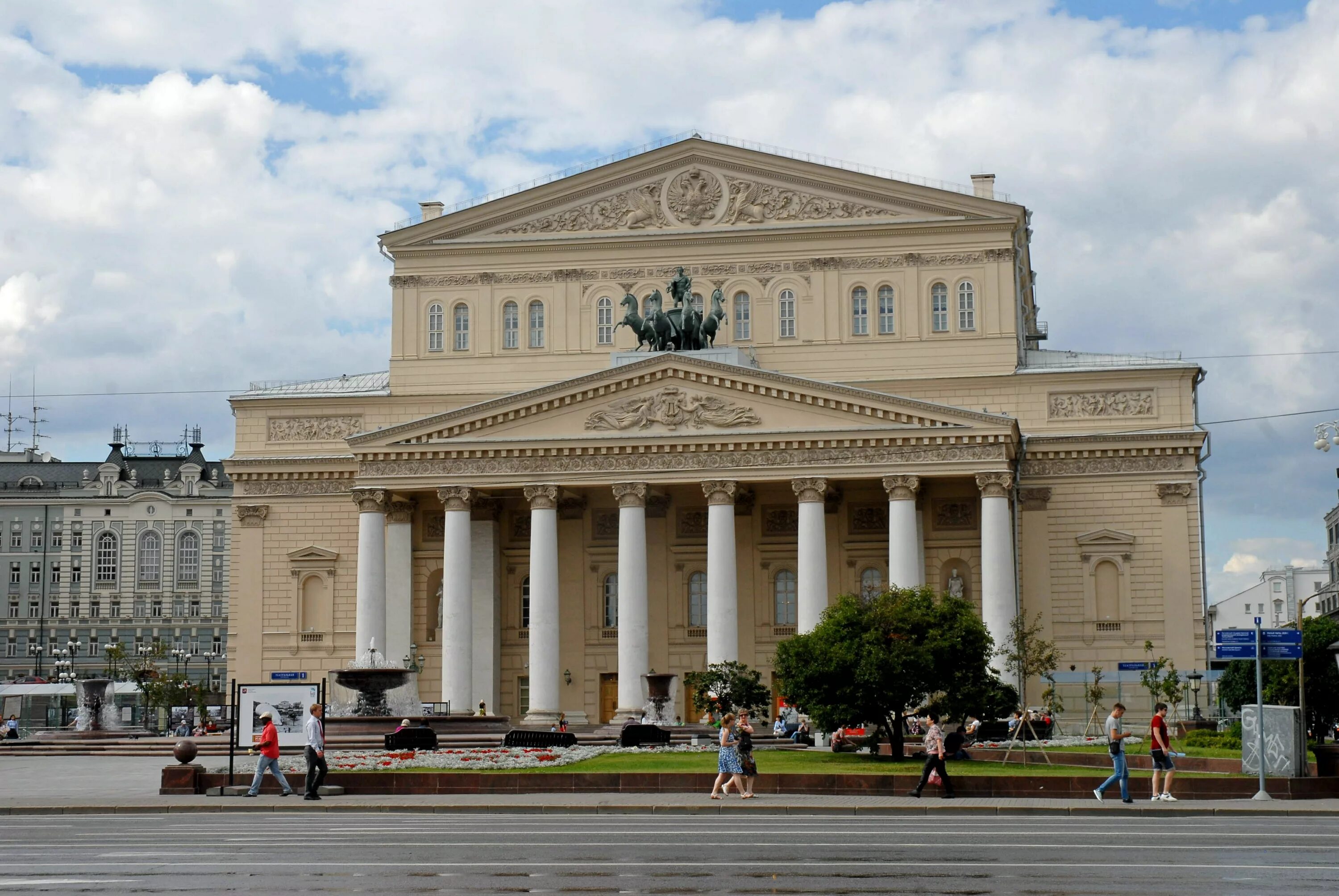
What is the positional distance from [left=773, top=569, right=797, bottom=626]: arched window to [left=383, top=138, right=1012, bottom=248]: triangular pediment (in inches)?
537

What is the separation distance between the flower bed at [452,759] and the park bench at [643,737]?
121 centimetres

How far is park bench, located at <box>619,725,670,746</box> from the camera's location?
4872 centimetres

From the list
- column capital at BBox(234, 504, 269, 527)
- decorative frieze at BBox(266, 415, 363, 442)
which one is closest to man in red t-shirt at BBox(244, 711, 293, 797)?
column capital at BBox(234, 504, 269, 527)

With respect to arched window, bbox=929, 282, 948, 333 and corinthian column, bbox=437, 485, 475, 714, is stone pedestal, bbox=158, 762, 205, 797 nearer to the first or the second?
corinthian column, bbox=437, 485, 475, 714

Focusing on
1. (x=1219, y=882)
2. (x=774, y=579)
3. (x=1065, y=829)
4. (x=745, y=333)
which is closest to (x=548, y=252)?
(x=745, y=333)

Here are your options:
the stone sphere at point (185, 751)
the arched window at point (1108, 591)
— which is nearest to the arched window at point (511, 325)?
the arched window at point (1108, 591)

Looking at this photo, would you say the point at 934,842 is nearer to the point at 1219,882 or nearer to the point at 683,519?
the point at 1219,882

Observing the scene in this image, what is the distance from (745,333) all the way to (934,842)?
45.3m

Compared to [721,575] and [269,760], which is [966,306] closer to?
[721,575]

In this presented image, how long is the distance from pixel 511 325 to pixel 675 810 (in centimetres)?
4111

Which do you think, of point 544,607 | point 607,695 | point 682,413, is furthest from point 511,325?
point 607,695

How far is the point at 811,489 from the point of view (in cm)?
6025

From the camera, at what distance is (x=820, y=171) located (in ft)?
219

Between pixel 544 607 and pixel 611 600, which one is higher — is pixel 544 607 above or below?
below
